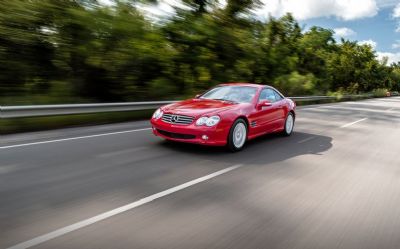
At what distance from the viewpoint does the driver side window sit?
28.8ft

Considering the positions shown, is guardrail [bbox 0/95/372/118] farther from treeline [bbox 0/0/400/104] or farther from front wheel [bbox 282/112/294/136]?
front wheel [bbox 282/112/294/136]

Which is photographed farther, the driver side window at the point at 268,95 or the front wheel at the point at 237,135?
the driver side window at the point at 268,95

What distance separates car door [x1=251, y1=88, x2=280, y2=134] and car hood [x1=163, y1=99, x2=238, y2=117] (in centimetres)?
67

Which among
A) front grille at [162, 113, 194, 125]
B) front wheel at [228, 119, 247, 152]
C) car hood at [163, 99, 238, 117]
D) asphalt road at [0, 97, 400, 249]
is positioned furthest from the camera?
front wheel at [228, 119, 247, 152]

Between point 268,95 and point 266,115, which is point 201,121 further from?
point 268,95

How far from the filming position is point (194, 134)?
7020 mm

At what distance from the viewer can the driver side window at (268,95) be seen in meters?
8.79

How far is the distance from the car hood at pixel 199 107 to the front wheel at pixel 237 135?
0.37 metres

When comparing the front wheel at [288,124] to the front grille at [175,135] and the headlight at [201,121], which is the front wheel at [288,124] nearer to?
the headlight at [201,121]

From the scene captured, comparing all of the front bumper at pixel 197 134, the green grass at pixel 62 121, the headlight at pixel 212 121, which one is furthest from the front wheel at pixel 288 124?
the green grass at pixel 62 121

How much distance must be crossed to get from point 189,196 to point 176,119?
2.67 metres

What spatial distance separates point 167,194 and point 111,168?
140 centimetres

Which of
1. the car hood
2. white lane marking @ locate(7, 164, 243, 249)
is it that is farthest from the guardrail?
white lane marking @ locate(7, 164, 243, 249)

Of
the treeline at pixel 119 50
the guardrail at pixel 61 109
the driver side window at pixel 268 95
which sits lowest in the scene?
the guardrail at pixel 61 109
